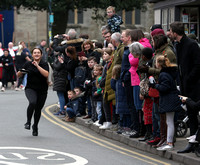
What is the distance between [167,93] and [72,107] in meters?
5.57

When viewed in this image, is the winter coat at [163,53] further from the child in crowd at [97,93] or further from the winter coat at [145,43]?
the child in crowd at [97,93]

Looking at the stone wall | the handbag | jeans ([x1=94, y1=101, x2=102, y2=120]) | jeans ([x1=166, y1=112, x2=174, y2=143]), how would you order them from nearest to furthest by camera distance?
jeans ([x1=166, y1=112, x2=174, y2=143])
the handbag
jeans ([x1=94, y1=101, x2=102, y2=120])
the stone wall

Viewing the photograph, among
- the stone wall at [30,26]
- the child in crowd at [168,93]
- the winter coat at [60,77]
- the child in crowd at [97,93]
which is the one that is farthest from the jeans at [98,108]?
the stone wall at [30,26]

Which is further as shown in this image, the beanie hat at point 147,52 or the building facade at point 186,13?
the building facade at point 186,13

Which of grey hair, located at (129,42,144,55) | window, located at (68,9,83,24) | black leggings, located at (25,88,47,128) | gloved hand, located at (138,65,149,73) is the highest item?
window, located at (68,9,83,24)

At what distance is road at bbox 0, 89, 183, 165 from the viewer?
9.38 metres

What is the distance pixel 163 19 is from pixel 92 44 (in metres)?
8.17

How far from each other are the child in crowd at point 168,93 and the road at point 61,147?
500 mm

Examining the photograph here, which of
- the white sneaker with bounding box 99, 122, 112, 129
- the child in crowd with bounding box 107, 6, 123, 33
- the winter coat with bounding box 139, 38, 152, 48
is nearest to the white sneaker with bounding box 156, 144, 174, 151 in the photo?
the winter coat with bounding box 139, 38, 152, 48

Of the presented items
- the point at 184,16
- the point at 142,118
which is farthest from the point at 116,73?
the point at 184,16

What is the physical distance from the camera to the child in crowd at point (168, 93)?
32.9 ft

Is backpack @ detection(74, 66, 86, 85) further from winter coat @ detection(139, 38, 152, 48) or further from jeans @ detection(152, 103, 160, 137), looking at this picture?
jeans @ detection(152, 103, 160, 137)

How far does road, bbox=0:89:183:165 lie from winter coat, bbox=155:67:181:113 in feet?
2.91

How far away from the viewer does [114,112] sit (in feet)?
43.3
